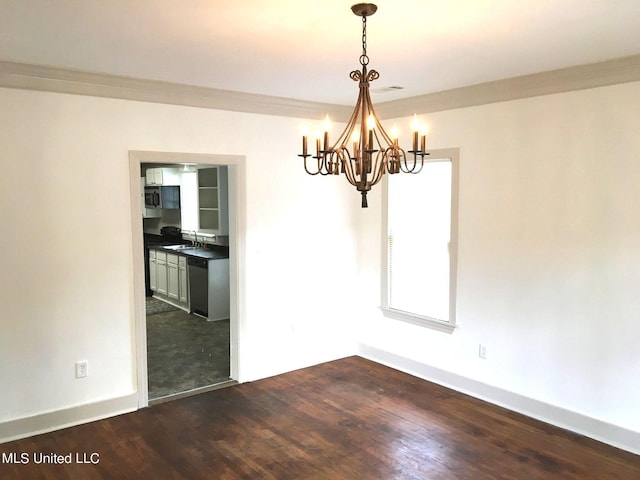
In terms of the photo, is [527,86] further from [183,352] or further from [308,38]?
[183,352]

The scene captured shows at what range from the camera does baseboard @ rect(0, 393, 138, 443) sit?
3596 mm

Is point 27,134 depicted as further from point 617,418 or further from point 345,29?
point 617,418

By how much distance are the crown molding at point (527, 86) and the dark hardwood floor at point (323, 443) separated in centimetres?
256

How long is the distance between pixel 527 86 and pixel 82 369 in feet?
13.4

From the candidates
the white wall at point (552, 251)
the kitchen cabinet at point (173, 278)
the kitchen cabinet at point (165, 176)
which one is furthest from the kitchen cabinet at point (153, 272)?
the white wall at point (552, 251)

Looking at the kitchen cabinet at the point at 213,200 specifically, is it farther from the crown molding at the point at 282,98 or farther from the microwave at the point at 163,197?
the crown molding at the point at 282,98

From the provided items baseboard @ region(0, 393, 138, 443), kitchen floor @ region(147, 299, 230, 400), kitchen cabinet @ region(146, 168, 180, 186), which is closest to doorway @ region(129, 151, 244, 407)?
kitchen floor @ region(147, 299, 230, 400)

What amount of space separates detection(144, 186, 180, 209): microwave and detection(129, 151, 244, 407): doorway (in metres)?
2.32

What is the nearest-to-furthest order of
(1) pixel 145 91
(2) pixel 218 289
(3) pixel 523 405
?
(1) pixel 145 91
(3) pixel 523 405
(2) pixel 218 289

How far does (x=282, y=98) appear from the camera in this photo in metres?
4.61

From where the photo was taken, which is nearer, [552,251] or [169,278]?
[552,251]

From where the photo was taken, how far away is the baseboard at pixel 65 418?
11.8 feet

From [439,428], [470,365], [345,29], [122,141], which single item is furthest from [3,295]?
[470,365]

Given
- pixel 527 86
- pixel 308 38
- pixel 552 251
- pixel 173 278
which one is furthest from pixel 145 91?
pixel 173 278
